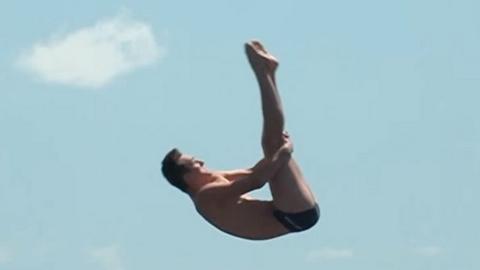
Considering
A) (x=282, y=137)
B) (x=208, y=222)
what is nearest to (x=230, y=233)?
(x=208, y=222)

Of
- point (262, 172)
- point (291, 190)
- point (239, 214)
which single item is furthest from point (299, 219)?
point (262, 172)

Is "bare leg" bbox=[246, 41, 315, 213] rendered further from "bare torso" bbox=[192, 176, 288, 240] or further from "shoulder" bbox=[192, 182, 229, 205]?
"shoulder" bbox=[192, 182, 229, 205]

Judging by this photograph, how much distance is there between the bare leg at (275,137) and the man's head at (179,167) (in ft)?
2.54

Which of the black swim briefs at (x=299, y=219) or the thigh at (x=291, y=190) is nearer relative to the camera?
the thigh at (x=291, y=190)

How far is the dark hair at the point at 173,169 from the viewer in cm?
1433

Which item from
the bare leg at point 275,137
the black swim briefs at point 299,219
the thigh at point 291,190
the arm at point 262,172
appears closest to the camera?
the bare leg at point 275,137

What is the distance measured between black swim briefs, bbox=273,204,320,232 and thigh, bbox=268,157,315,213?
0.05 meters

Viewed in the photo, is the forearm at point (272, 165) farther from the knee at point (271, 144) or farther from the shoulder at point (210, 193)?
the shoulder at point (210, 193)

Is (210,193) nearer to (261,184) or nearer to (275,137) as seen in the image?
(261,184)

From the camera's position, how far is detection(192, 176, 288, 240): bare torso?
1433 centimetres

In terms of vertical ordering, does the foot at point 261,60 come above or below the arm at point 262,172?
above

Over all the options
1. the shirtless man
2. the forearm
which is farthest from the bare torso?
the forearm

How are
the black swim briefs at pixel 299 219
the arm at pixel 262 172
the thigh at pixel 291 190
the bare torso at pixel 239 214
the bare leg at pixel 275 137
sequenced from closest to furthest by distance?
the bare leg at pixel 275 137 < the arm at pixel 262 172 < the thigh at pixel 291 190 < the black swim briefs at pixel 299 219 < the bare torso at pixel 239 214

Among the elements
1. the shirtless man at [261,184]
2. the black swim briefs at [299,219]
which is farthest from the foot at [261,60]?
the black swim briefs at [299,219]
